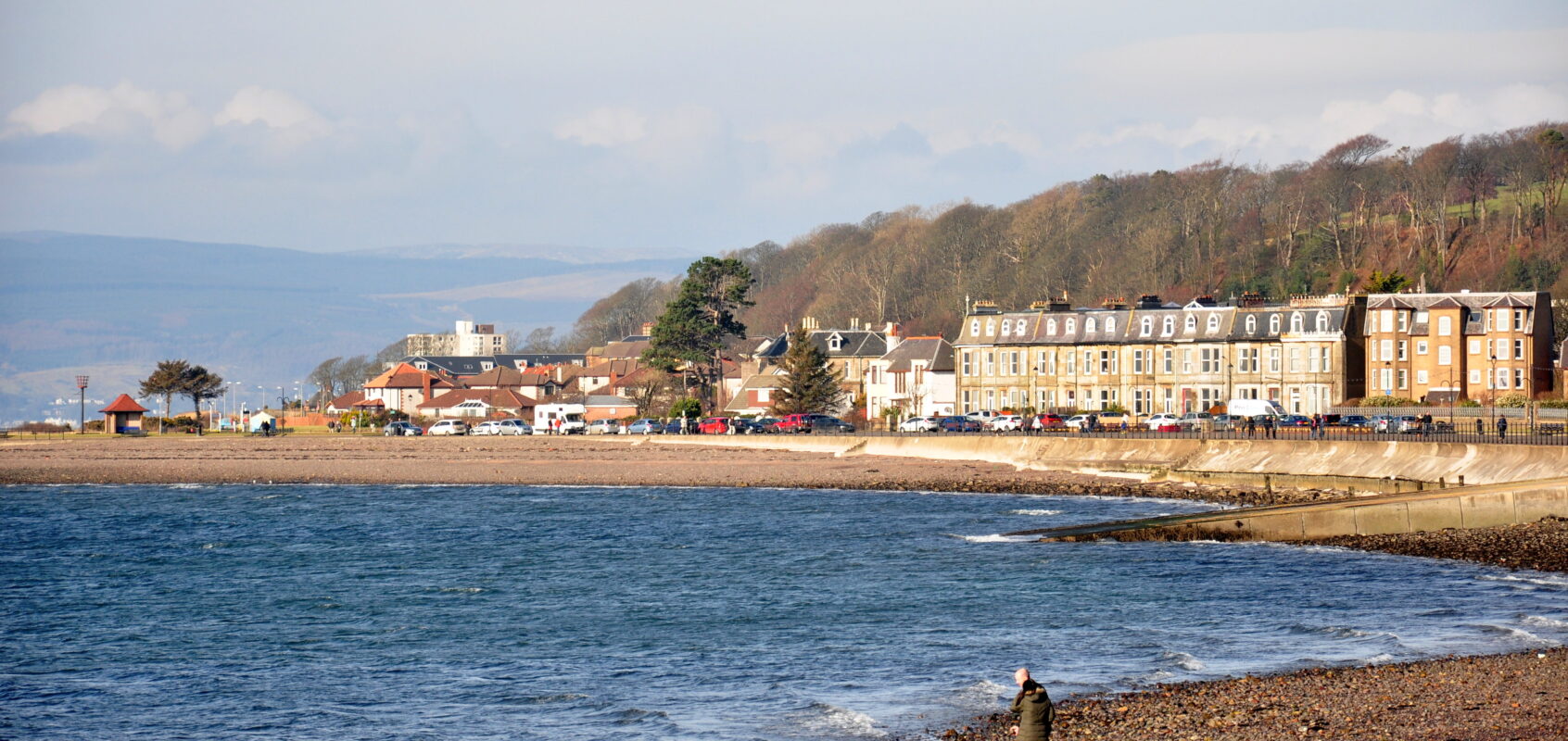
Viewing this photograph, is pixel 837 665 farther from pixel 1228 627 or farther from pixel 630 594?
pixel 630 594

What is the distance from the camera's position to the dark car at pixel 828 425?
97500 millimetres

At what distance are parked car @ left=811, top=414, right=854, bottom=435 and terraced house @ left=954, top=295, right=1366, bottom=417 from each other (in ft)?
39.4

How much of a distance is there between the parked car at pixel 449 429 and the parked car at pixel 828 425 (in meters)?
30.0

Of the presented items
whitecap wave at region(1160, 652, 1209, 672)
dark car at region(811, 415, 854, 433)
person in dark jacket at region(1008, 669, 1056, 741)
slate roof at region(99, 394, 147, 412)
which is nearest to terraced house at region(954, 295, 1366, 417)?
dark car at region(811, 415, 854, 433)

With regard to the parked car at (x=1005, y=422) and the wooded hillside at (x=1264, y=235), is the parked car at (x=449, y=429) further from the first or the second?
the wooded hillside at (x=1264, y=235)

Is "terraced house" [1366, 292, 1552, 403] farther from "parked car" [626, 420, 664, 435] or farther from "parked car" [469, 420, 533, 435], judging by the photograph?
"parked car" [469, 420, 533, 435]

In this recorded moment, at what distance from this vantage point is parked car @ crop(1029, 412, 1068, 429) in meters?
87.2

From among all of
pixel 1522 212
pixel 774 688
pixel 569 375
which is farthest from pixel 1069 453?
pixel 569 375

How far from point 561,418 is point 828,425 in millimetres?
33369

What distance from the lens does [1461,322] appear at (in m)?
91.8

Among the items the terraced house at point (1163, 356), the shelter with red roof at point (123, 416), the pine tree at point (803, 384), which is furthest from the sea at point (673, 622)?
the shelter with red roof at point (123, 416)

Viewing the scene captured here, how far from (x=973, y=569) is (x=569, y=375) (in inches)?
5188

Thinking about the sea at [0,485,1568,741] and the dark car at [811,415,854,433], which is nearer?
the sea at [0,485,1568,741]

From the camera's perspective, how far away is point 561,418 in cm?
12562
